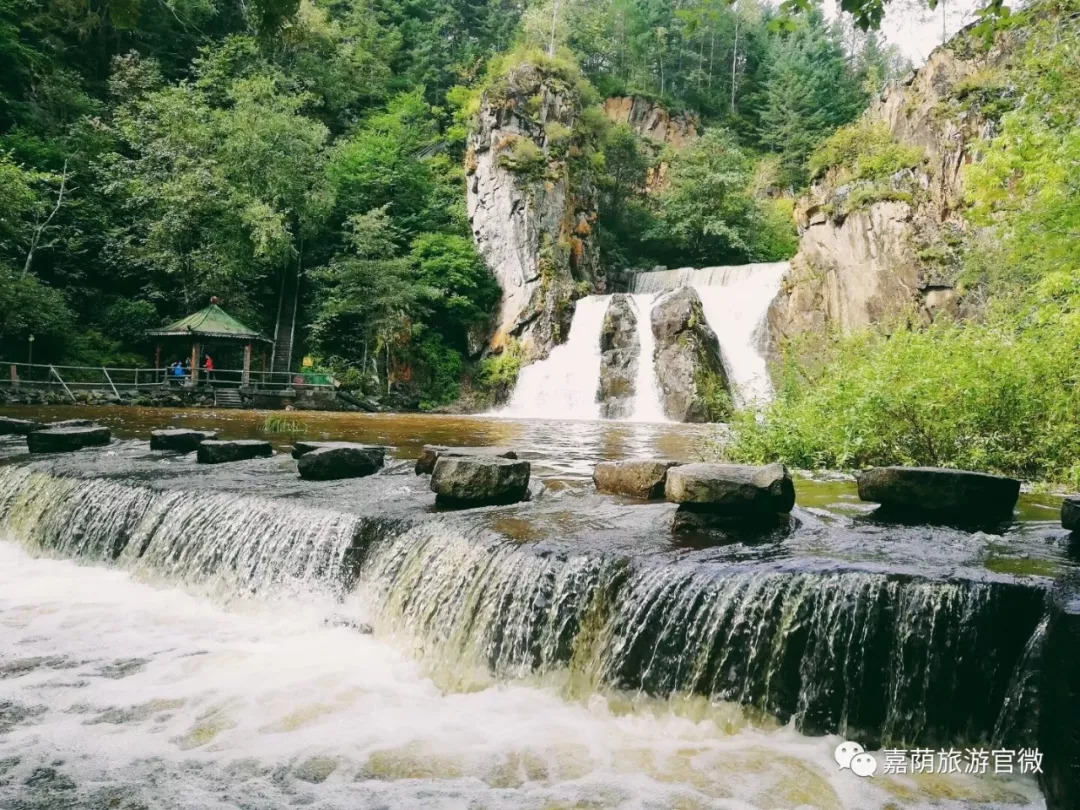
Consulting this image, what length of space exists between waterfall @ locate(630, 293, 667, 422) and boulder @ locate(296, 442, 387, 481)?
14821mm

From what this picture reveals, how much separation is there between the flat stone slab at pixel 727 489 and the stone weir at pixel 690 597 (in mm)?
330

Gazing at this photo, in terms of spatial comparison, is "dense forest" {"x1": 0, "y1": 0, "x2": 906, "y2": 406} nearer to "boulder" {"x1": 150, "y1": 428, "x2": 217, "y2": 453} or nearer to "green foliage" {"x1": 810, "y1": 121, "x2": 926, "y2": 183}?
"green foliage" {"x1": 810, "y1": 121, "x2": 926, "y2": 183}

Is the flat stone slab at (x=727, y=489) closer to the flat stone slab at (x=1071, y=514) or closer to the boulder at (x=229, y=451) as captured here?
the flat stone slab at (x=1071, y=514)

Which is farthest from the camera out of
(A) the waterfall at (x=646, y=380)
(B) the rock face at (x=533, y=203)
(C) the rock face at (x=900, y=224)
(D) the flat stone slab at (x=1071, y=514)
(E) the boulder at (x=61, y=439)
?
(B) the rock face at (x=533, y=203)

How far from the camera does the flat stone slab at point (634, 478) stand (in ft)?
23.9

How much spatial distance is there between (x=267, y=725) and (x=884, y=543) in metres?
4.27

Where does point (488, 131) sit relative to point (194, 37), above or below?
below

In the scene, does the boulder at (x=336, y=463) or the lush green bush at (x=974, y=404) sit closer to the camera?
the lush green bush at (x=974, y=404)

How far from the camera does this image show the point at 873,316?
74.5 ft

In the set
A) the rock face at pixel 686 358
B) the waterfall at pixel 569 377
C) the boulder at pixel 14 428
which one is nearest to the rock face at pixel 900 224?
the rock face at pixel 686 358

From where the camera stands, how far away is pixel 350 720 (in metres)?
4.13

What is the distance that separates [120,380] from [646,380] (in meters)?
18.4

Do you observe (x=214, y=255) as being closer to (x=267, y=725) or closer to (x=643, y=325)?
(x=643, y=325)

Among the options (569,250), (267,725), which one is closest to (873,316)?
(569,250)
